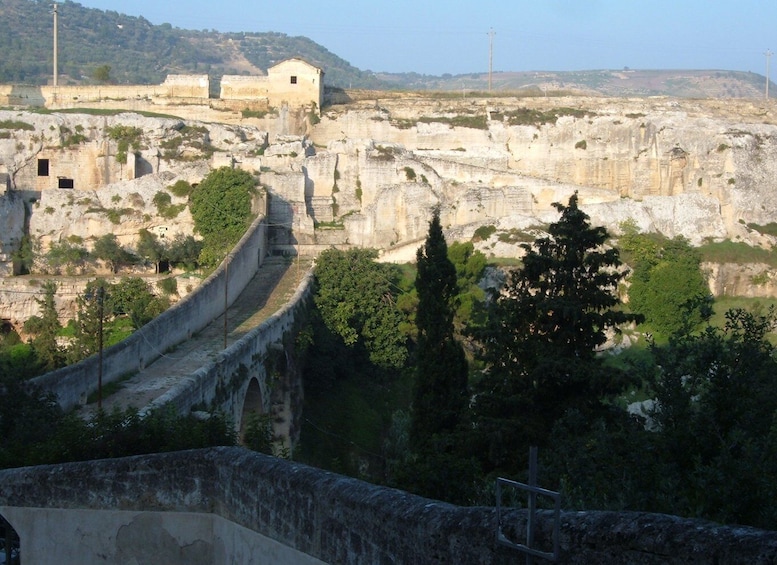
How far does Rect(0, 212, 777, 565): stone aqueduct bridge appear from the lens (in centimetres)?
452

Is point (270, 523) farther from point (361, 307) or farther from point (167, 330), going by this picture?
point (361, 307)

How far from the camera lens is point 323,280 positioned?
30.5 m

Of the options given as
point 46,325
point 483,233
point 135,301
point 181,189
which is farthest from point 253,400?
point 483,233

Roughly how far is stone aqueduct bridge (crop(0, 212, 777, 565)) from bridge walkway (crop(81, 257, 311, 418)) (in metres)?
2.68

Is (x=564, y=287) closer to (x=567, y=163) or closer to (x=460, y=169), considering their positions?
(x=460, y=169)

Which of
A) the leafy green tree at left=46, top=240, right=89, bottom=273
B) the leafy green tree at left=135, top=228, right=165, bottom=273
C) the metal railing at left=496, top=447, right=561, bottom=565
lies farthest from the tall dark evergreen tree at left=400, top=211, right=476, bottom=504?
the leafy green tree at left=46, top=240, right=89, bottom=273

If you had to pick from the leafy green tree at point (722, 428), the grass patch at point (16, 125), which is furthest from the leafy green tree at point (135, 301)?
the leafy green tree at point (722, 428)

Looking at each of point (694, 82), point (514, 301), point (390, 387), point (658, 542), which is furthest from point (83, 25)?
point (658, 542)

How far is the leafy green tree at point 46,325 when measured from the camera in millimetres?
26547

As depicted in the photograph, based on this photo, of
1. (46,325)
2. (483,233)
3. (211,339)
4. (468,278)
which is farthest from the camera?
(483,233)

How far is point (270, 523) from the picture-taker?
21.5ft

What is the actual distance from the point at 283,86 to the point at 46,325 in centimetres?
1863

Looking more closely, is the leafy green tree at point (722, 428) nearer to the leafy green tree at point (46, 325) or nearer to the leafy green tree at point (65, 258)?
the leafy green tree at point (46, 325)

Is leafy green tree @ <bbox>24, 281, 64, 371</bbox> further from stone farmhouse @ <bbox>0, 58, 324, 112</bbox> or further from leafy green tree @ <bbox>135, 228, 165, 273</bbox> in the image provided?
stone farmhouse @ <bbox>0, 58, 324, 112</bbox>
